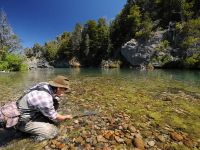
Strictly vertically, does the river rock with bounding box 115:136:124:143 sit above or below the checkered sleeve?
below

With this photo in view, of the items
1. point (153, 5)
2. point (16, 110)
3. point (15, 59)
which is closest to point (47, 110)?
point (16, 110)

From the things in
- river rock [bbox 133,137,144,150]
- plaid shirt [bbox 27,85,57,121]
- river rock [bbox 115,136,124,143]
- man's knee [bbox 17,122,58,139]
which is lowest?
river rock [bbox 133,137,144,150]

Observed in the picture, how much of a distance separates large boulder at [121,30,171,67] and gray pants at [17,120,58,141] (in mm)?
46290

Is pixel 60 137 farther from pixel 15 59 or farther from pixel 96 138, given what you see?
pixel 15 59

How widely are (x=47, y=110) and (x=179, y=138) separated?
3.32 meters

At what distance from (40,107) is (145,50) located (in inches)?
1965

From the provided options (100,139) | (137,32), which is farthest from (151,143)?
(137,32)

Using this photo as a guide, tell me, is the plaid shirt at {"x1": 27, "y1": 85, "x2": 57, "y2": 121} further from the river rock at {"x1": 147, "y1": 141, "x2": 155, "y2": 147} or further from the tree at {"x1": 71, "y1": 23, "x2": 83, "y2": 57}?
the tree at {"x1": 71, "y1": 23, "x2": 83, "y2": 57}

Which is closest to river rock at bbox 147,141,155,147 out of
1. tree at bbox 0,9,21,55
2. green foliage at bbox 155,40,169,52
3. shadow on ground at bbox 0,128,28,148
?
shadow on ground at bbox 0,128,28,148

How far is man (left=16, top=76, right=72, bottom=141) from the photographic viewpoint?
439 centimetres

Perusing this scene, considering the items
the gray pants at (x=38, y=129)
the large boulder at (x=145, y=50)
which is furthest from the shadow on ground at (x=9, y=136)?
the large boulder at (x=145, y=50)

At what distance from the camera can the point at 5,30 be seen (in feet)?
151

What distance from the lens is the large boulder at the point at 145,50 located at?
163 ft

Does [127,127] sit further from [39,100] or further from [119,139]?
[39,100]
